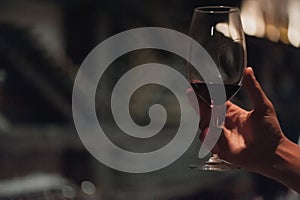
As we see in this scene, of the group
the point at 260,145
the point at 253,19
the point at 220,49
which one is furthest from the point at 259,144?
the point at 253,19

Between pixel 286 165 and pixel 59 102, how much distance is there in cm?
106

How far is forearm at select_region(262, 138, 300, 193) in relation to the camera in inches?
30.4

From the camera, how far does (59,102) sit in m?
1.75

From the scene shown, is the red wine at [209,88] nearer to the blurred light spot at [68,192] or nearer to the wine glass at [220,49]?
the wine glass at [220,49]

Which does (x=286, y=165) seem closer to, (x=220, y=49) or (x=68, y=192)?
(x=220, y=49)

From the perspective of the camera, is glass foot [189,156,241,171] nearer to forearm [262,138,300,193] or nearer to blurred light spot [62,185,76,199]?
forearm [262,138,300,193]

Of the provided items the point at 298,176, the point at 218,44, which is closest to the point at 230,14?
the point at 218,44

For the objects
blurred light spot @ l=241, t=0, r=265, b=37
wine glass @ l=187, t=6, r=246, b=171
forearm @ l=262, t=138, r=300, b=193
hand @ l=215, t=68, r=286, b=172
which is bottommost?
forearm @ l=262, t=138, r=300, b=193

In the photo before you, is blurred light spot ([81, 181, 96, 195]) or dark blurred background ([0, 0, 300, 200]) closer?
dark blurred background ([0, 0, 300, 200])

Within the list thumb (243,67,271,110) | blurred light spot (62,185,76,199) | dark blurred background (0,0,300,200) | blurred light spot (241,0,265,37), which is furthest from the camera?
blurred light spot (241,0,265,37)

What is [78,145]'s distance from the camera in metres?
1.78

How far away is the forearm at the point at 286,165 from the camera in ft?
2.53

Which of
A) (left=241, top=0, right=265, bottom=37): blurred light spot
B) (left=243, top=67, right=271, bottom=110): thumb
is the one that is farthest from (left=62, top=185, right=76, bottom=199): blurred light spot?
(left=243, top=67, right=271, bottom=110): thumb

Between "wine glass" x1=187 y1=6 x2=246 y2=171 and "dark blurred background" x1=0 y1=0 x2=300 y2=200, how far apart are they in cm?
93
